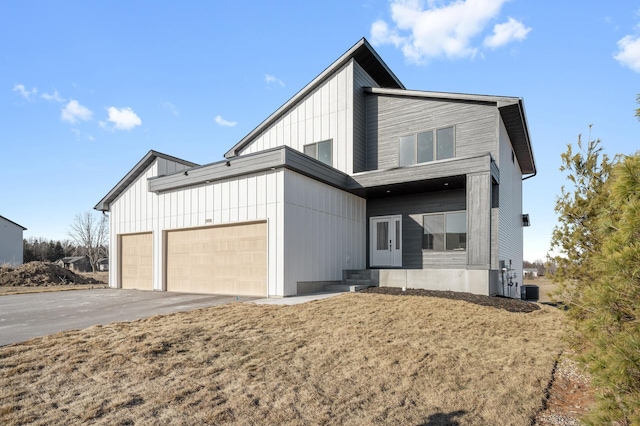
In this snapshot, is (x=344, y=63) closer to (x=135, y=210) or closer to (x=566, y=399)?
(x=135, y=210)

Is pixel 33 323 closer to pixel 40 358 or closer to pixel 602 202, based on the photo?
pixel 40 358

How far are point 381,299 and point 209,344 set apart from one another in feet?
16.6

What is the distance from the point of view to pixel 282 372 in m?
4.68

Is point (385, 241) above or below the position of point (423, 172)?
below

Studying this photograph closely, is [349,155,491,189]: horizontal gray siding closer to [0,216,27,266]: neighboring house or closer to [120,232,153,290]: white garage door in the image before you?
[120,232,153,290]: white garage door

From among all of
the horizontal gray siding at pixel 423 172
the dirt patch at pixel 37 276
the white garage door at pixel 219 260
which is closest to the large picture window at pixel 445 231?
the horizontal gray siding at pixel 423 172

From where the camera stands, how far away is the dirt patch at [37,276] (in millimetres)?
20312

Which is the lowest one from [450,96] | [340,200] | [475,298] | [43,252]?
[43,252]

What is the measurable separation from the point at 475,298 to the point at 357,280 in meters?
4.07

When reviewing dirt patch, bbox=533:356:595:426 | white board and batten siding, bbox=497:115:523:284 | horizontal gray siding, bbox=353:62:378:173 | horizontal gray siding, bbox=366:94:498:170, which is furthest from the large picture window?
dirt patch, bbox=533:356:595:426

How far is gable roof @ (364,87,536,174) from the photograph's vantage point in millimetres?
12250

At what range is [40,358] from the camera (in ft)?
16.1

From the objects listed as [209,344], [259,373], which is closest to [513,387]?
[259,373]

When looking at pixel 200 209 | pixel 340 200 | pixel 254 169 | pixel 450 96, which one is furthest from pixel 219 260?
pixel 450 96
